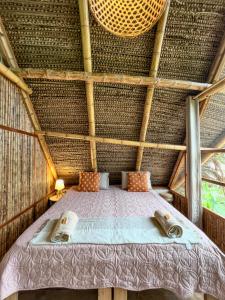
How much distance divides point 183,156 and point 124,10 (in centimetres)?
284

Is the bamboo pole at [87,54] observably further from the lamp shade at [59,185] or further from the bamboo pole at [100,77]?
the lamp shade at [59,185]

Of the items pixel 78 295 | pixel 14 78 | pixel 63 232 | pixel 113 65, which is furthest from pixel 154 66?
pixel 78 295

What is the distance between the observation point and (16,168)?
2.56 meters

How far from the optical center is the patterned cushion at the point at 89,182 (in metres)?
3.53

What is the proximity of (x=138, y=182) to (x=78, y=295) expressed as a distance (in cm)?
210

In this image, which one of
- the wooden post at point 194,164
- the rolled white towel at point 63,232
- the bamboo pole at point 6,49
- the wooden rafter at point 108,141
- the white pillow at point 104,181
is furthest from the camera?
the white pillow at point 104,181

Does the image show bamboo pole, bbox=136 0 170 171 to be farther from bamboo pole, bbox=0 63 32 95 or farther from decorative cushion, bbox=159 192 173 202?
bamboo pole, bbox=0 63 32 95

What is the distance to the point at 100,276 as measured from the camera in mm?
1442

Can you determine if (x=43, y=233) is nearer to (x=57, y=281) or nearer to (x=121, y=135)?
(x=57, y=281)

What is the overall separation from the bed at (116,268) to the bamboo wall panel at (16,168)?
949 mm

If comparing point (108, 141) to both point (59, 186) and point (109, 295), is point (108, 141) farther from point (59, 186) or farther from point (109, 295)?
point (109, 295)

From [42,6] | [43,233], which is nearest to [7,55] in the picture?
[42,6]

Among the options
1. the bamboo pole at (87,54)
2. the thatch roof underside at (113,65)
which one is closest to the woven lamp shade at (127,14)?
the bamboo pole at (87,54)

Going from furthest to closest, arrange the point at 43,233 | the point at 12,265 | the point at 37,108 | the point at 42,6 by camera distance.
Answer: the point at 37,108 → the point at 42,6 → the point at 43,233 → the point at 12,265
